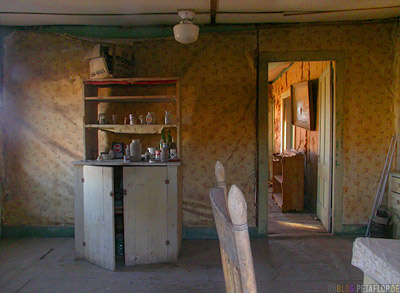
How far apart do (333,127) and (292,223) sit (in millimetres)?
1539

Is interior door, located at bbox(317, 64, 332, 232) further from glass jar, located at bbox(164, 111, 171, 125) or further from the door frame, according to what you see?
glass jar, located at bbox(164, 111, 171, 125)

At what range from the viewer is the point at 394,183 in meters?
3.48

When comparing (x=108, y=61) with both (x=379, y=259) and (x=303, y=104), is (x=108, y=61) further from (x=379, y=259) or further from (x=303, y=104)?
(x=303, y=104)

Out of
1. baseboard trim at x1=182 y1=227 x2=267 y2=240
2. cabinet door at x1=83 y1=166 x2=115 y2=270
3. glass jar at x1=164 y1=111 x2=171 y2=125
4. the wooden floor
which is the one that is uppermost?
glass jar at x1=164 y1=111 x2=171 y2=125

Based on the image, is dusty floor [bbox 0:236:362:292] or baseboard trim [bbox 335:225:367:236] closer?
dusty floor [bbox 0:236:362:292]

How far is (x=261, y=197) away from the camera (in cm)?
379

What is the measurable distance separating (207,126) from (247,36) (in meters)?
1.20

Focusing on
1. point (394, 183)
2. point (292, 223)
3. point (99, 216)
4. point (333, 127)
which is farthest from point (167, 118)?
point (394, 183)

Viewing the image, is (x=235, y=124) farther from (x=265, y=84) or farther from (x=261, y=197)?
(x=261, y=197)

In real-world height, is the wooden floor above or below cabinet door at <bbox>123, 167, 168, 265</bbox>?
below

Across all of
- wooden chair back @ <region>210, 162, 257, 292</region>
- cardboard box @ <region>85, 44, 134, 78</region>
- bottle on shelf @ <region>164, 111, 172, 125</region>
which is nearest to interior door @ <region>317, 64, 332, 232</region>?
bottle on shelf @ <region>164, 111, 172, 125</region>

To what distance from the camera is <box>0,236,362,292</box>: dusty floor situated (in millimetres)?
2627

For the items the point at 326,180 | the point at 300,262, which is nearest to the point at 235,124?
the point at 326,180

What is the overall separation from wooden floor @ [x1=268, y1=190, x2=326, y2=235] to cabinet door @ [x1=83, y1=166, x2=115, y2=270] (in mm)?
2111
